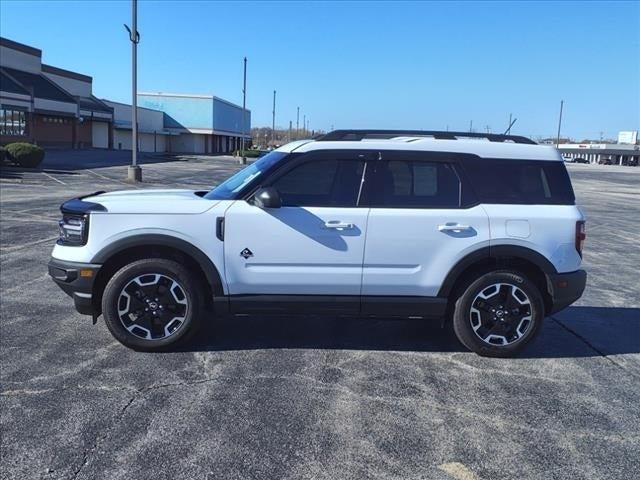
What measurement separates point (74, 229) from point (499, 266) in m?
3.60

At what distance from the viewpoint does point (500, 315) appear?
495 cm

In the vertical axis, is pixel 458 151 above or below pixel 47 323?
above

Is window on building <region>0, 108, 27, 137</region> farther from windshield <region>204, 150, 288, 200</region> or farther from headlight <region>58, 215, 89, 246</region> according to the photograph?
windshield <region>204, 150, 288, 200</region>

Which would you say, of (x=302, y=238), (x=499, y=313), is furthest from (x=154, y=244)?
(x=499, y=313)

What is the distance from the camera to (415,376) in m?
4.55

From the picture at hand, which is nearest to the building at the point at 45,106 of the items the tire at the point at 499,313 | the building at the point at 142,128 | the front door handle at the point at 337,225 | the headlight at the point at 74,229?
the building at the point at 142,128

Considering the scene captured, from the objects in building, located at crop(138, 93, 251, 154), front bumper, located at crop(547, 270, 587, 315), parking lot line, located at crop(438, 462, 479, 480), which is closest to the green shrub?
front bumper, located at crop(547, 270, 587, 315)

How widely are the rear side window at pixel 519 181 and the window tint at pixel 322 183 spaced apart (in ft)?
3.27

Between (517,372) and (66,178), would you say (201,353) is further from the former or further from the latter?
(66,178)

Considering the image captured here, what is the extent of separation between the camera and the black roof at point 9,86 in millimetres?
44281

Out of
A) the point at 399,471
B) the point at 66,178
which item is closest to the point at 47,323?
the point at 399,471

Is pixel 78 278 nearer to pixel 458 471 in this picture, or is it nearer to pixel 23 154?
pixel 458 471

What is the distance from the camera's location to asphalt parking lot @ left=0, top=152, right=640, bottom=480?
129 inches

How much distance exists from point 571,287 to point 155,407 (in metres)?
3.51
